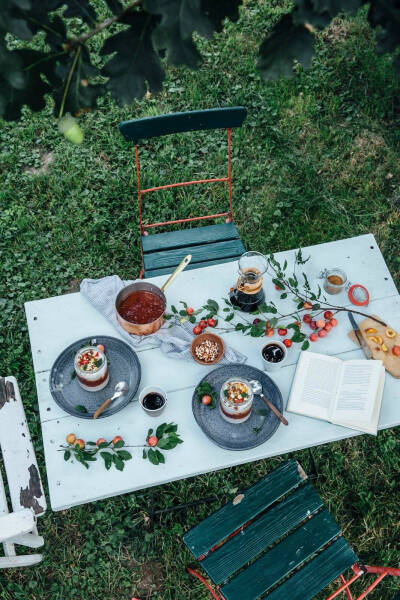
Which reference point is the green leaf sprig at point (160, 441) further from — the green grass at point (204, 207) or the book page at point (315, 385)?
the green grass at point (204, 207)

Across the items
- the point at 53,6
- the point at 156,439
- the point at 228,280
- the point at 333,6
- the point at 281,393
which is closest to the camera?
the point at 333,6

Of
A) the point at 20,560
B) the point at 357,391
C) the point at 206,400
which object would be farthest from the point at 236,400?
the point at 20,560

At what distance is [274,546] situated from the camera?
8.51 feet

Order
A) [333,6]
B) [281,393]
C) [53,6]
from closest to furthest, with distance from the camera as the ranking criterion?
1. [333,6]
2. [53,6]
3. [281,393]

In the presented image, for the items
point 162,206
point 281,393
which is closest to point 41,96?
point 281,393

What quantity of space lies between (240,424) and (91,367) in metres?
0.69

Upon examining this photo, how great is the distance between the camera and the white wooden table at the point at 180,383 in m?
2.32

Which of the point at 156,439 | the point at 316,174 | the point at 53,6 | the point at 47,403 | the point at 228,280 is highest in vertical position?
the point at 316,174

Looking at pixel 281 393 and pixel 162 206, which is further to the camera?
pixel 162 206

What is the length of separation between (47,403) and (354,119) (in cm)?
387

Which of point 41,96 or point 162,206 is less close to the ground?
point 162,206

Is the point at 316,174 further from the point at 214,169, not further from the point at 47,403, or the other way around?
the point at 47,403

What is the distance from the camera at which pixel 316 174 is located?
15.3 ft

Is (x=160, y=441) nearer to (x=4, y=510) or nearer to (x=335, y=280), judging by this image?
(x=4, y=510)
